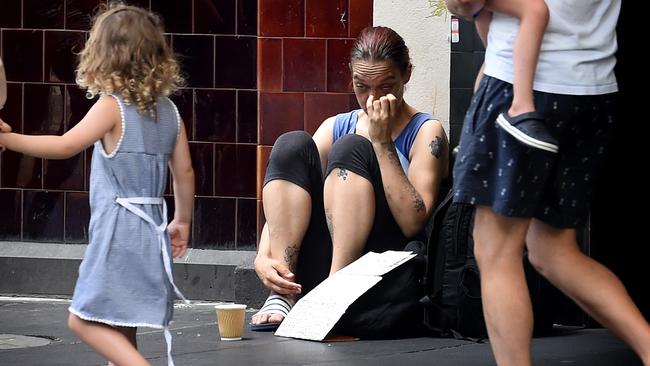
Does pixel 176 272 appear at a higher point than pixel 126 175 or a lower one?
lower

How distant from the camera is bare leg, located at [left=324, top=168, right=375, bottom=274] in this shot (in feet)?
20.0

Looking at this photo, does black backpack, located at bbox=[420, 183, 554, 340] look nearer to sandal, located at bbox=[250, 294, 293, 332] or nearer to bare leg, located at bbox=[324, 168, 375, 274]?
bare leg, located at bbox=[324, 168, 375, 274]

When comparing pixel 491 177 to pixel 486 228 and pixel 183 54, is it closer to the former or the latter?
pixel 486 228

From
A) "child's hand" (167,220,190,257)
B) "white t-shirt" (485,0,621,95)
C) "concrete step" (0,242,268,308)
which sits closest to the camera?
"white t-shirt" (485,0,621,95)

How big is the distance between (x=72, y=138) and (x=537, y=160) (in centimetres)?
139

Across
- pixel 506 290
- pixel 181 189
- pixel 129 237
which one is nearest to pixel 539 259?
pixel 506 290

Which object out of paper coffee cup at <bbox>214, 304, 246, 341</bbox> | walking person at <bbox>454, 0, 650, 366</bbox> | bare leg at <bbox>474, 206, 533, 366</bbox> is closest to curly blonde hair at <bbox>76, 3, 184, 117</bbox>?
walking person at <bbox>454, 0, 650, 366</bbox>

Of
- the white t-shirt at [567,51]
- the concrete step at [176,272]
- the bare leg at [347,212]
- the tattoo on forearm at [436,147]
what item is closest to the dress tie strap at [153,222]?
the white t-shirt at [567,51]

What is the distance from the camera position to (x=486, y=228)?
14.2 feet

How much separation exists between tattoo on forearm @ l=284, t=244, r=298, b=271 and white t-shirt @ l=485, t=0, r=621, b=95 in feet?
6.78

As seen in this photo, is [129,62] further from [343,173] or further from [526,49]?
[343,173]

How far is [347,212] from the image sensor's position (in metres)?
6.10

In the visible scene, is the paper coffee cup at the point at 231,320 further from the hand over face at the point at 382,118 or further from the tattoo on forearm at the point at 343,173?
the hand over face at the point at 382,118

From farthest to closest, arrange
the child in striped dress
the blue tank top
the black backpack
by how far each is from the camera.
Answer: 1. the blue tank top
2. the black backpack
3. the child in striped dress
